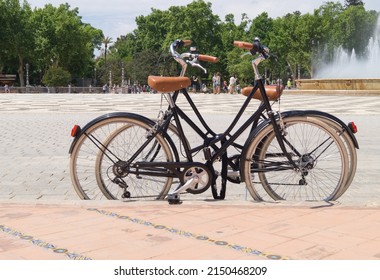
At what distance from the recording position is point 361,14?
7869 cm

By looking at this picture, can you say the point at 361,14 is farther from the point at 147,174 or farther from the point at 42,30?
the point at 147,174

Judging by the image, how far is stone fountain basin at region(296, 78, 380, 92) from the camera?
3444 centimetres

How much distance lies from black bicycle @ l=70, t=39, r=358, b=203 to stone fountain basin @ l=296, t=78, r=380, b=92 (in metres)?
31.3

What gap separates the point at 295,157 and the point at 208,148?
72cm

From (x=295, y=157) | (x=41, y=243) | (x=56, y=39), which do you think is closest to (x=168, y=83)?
(x=295, y=157)

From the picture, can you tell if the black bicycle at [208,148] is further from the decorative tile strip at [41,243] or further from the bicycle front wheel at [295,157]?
the decorative tile strip at [41,243]

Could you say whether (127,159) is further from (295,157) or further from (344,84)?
(344,84)

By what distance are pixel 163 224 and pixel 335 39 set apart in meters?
77.5

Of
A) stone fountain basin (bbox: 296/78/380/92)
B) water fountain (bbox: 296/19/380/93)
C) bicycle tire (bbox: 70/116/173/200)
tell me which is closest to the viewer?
bicycle tire (bbox: 70/116/173/200)

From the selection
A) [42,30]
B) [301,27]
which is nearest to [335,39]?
[301,27]

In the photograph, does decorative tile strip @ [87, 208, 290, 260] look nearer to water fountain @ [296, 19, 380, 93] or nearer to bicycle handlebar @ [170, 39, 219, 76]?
bicycle handlebar @ [170, 39, 219, 76]

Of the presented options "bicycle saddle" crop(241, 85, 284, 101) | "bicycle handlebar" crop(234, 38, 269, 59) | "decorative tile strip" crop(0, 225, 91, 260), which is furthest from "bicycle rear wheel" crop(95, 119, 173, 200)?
"decorative tile strip" crop(0, 225, 91, 260)

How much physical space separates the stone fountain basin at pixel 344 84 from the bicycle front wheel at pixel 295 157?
31160 mm

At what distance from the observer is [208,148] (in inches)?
175
